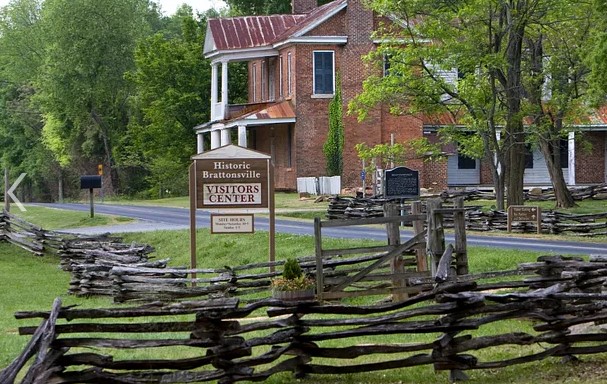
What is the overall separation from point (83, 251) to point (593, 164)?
31.9 metres

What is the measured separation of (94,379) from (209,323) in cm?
131

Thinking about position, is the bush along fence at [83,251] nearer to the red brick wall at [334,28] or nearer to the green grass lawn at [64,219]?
the green grass lawn at [64,219]

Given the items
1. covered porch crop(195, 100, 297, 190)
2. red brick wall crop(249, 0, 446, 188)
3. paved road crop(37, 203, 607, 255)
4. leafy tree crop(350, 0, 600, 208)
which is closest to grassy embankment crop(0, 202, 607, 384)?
paved road crop(37, 203, 607, 255)

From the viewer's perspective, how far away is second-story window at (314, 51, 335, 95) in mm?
51719

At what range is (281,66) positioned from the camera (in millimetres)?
54281

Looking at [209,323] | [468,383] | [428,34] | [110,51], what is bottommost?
[468,383]

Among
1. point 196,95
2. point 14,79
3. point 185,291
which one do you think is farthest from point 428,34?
point 14,79

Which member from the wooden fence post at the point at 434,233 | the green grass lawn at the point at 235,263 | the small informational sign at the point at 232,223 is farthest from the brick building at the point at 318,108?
the wooden fence post at the point at 434,233

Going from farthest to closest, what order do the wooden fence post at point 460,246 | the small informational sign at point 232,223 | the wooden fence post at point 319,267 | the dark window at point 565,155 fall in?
the dark window at point 565,155, the small informational sign at point 232,223, the wooden fence post at point 319,267, the wooden fence post at point 460,246

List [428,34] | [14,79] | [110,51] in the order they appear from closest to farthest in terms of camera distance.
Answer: [428,34], [110,51], [14,79]

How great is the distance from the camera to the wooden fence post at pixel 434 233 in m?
17.5

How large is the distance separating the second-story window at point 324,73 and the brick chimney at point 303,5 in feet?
30.7

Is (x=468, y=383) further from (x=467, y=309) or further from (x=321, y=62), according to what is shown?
(x=321, y=62)

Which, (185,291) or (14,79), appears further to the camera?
(14,79)
